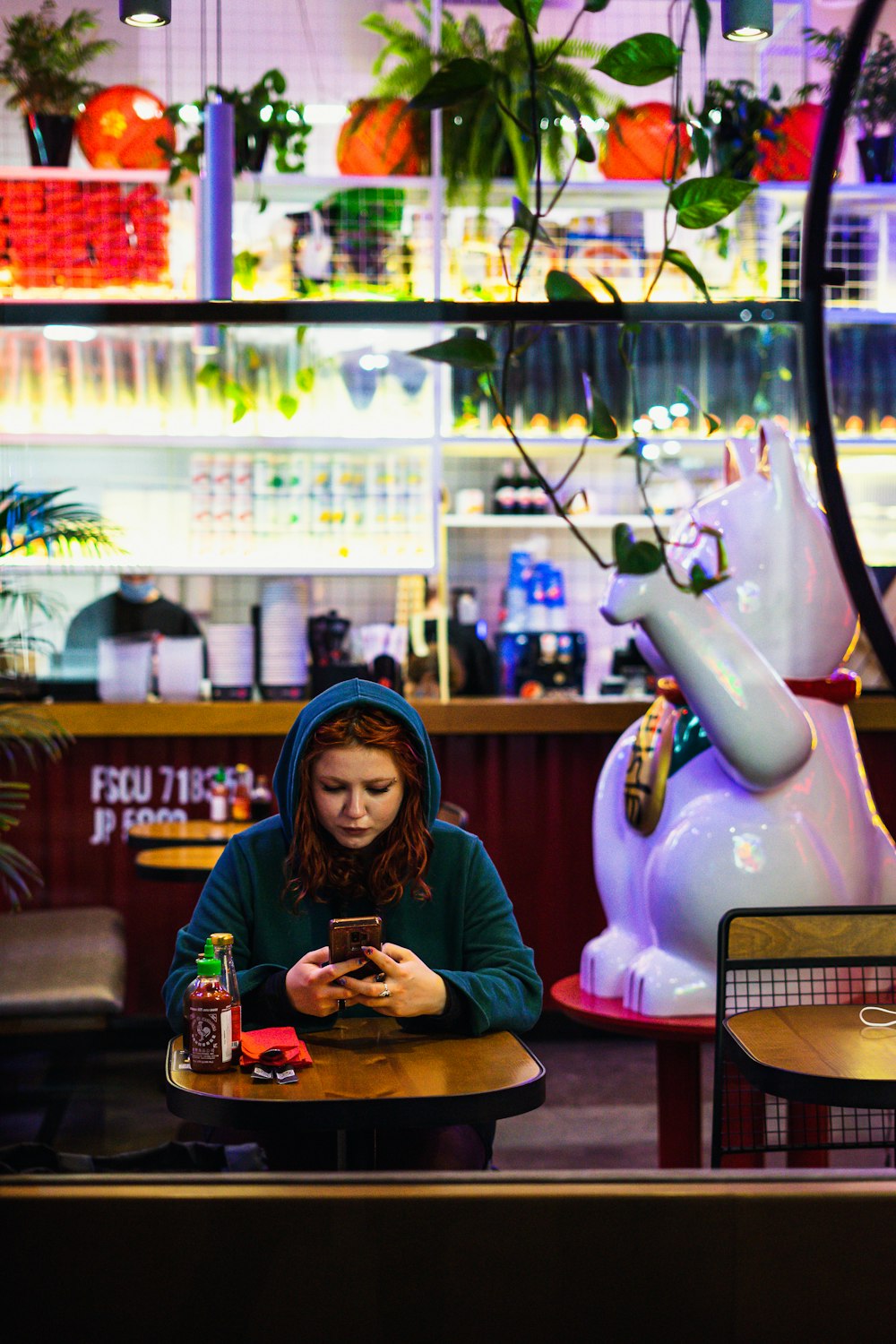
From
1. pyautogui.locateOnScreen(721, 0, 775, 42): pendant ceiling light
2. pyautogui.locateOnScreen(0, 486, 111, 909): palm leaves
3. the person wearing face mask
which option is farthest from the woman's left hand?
the person wearing face mask

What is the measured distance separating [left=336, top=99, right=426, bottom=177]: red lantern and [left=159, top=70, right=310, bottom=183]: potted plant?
0.17 m

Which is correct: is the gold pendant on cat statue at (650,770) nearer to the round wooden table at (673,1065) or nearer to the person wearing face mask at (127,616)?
the round wooden table at (673,1065)

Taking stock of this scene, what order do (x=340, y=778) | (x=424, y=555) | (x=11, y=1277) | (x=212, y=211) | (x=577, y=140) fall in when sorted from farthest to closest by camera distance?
(x=424, y=555) < (x=212, y=211) < (x=340, y=778) < (x=577, y=140) < (x=11, y=1277)

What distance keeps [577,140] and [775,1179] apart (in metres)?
1.16

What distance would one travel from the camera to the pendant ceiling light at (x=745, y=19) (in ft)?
5.65

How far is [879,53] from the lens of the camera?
10.6ft

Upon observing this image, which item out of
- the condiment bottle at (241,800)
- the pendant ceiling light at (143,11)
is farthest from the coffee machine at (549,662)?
the pendant ceiling light at (143,11)

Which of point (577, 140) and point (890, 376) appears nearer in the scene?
point (577, 140)

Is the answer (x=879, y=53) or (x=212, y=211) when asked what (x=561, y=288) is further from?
(x=879, y=53)

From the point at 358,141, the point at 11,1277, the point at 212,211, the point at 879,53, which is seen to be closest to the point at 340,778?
the point at 11,1277

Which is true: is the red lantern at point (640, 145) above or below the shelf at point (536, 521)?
above

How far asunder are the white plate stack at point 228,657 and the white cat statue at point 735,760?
1971 millimetres

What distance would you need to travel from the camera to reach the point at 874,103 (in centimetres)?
449

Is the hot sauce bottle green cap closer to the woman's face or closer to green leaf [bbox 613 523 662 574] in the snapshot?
the woman's face
